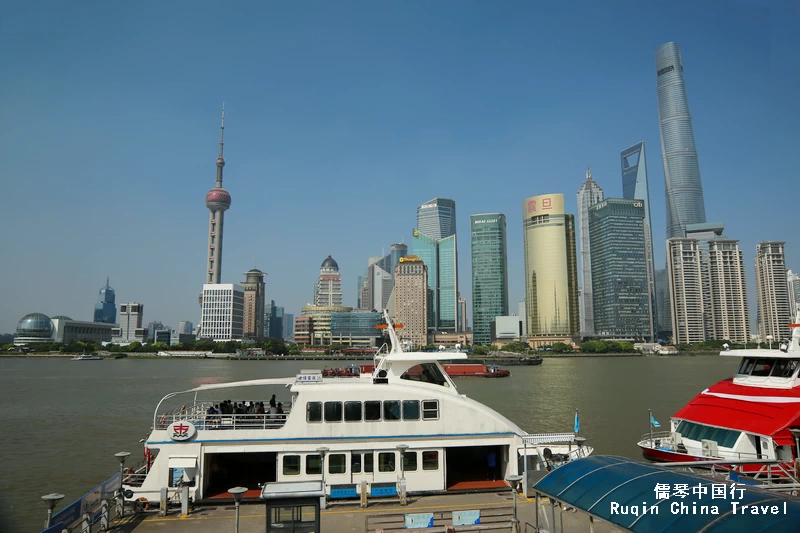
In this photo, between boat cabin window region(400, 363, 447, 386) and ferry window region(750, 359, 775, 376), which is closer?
boat cabin window region(400, 363, 447, 386)

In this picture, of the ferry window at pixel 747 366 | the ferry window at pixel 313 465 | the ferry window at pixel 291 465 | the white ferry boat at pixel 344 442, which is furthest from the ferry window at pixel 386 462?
the ferry window at pixel 747 366

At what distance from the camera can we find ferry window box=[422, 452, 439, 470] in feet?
45.5

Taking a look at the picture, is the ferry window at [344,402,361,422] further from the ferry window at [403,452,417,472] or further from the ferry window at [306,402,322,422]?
the ferry window at [403,452,417,472]

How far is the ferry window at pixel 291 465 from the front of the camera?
13555 millimetres

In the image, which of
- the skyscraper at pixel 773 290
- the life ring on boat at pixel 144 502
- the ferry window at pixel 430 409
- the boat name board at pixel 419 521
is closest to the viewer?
the boat name board at pixel 419 521

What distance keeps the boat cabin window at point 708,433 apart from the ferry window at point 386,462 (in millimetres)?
12640

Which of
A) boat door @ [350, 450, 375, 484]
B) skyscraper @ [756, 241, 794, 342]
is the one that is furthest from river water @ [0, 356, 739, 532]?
skyscraper @ [756, 241, 794, 342]

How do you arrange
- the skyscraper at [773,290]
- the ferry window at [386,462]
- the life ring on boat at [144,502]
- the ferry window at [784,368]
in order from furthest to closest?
the skyscraper at [773,290], the ferry window at [784,368], the ferry window at [386,462], the life ring on boat at [144,502]

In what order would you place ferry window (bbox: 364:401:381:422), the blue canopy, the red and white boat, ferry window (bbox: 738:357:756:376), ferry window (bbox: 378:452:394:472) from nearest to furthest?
the blue canopy
ferry window (bbox: 378:452:394:472)
ferry window (bbox: 364:401:381:422)
the red and white boat
ferry window (bbox: 738:357:756:376)

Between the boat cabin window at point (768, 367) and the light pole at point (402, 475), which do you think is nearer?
the light pole at point (402, 475)

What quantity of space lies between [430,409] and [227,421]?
5.43m

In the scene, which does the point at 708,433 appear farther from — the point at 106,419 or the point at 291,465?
the point at 106,419

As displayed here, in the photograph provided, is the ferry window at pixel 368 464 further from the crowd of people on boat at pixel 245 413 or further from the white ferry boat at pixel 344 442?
the crowd of people on boat at pixel 245 413

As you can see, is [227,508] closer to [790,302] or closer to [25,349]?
[25,349]
